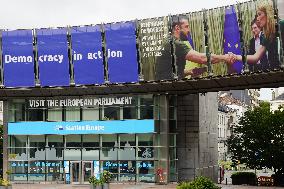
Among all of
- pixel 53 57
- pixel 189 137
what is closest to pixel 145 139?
pixel 189 137

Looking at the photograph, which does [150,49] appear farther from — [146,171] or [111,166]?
[111,166]

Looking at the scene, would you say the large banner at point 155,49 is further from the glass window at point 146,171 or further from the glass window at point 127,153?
the glass window at point 146,171

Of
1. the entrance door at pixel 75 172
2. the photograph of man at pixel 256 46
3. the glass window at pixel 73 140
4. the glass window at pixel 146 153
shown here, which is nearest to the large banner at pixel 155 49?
the glass window at pixel 146 153

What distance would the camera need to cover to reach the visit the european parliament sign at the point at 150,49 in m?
44.1

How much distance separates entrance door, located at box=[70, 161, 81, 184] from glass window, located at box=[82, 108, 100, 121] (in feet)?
14.4

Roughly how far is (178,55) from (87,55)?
899 cm

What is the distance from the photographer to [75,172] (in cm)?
5444

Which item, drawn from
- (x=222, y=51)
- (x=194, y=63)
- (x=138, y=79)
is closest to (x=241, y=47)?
(x=222, y=51)

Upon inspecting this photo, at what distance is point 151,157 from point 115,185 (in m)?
4.31

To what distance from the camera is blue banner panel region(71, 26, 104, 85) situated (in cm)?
5203

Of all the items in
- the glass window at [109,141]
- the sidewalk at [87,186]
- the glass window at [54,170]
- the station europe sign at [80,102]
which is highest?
the station europe sign at [80,102]

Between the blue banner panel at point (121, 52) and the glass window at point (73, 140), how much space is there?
22.6 ft

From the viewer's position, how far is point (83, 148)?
2138 inches

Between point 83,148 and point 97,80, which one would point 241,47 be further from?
point 83,148
